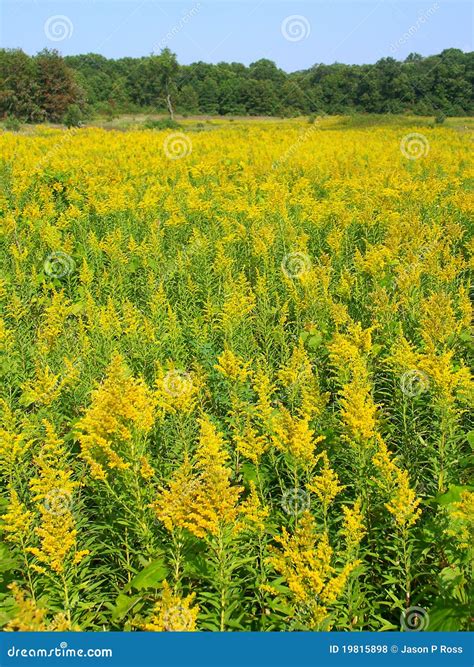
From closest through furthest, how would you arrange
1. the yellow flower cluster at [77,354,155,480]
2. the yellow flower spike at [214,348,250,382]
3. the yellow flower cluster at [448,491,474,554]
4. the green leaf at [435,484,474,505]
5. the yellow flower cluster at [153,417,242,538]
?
the yellow flower cluster at [448,491,474,554]
the yellow flower cluster at [153,417,242,538]
the green leaf at [435,484,474,505]
the yellow flower cluster at [77,354,155,480]
the yellow flower spike at [214,348,250,382]

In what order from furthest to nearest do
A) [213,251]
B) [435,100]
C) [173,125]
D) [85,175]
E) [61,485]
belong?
[435,100] < [173,125] < [85,175] < [213,251] < [61,485]

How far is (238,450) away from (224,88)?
65.1 meters

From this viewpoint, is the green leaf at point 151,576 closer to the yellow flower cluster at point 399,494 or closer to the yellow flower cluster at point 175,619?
the yellow flower cluster at point 175,619

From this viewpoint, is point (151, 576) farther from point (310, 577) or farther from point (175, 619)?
point (310, 577)

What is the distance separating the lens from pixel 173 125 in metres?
31.2

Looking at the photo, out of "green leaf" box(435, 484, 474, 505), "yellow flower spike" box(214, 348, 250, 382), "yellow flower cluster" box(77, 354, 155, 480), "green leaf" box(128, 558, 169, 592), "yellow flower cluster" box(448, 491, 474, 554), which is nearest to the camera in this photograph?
"yellow flower cluster" box(448, 491, 474, 554)

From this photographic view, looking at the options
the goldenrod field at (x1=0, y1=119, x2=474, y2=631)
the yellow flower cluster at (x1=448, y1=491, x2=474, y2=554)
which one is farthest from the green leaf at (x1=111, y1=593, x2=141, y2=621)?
the yellow flower cluster at (x1=448, y1=491, x2=474, y2=554)

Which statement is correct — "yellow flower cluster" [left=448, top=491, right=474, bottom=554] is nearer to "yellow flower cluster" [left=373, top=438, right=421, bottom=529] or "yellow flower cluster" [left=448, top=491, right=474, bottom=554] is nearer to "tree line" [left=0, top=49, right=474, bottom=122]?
"yellow flower cluster" [left=373, top=438, right=421, bottom=529]

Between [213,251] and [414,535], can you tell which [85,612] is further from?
[213,251]

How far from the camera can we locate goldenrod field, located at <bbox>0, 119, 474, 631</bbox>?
2641 millimetres

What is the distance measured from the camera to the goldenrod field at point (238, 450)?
2.64m

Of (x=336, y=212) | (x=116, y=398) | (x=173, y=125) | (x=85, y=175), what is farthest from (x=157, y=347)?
(x=173, y=125)

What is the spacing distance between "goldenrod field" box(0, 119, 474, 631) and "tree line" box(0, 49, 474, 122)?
32484 millimetres

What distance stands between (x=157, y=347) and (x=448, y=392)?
256cm
